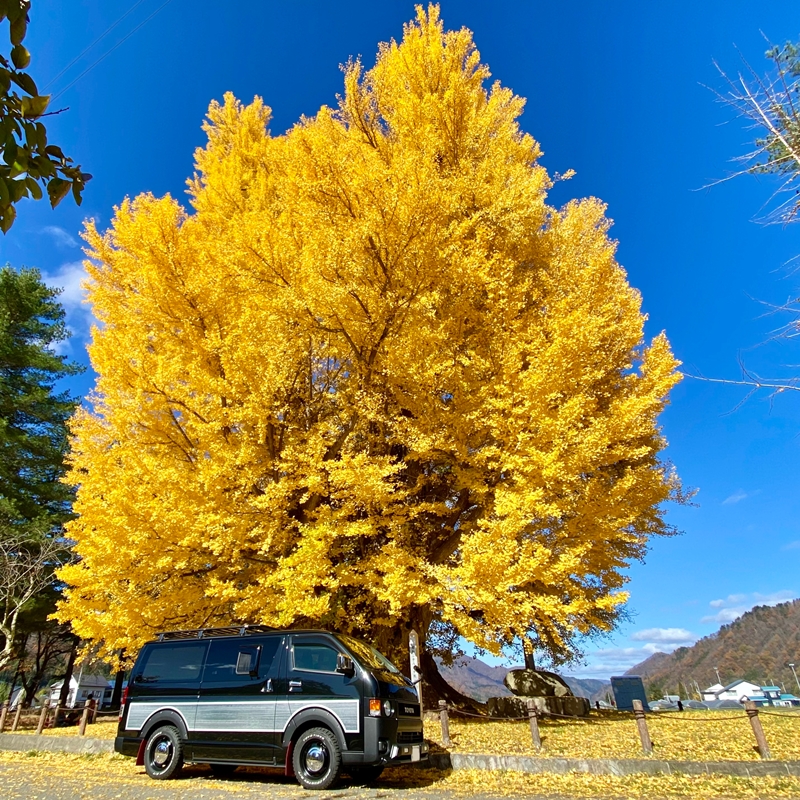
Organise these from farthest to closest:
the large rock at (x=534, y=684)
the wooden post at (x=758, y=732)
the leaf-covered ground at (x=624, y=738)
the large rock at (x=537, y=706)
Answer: the large rock at (x=534, y=684) → the large rock at (x=537, y=706) → the leaf-covered ground at (x=624, y=738) → the wooden post at (x=758, y=732)

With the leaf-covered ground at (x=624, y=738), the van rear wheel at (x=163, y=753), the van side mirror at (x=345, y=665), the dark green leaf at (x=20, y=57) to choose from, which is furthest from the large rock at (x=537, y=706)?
the dark green leaf at (x=20, y=57)

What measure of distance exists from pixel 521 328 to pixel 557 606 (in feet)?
15.5

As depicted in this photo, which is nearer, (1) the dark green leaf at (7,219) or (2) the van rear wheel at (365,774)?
(1) the dark green leaf at (7,219)

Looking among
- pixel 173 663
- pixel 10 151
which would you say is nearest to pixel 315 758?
pixel 173 663

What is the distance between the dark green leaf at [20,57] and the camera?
1.25 meters

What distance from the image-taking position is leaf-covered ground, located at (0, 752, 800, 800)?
511 cm

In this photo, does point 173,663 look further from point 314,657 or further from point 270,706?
point 314,657

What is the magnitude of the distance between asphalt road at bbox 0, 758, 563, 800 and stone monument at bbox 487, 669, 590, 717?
434cm

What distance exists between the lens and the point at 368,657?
643cm

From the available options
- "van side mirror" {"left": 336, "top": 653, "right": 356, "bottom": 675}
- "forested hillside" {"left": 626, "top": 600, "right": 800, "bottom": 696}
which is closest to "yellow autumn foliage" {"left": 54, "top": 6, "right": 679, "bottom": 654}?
"van side mirror" {"left": 336, "top": 653, "right": 356, "bottom": 675}

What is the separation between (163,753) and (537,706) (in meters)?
6.72

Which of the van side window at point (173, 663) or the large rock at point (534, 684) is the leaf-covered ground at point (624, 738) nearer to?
the large rock at point (534, 684)

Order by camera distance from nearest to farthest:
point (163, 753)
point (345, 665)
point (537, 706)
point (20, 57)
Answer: point (20, 57)
point (345, 665)
point (163, 753)
point (537, 706)

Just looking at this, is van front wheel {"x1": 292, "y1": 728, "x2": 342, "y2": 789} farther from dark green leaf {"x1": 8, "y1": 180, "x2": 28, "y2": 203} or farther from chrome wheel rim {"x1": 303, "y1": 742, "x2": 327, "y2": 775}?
dark green leaf {"x1": 8, "y1": 180, "x2": 28, "y2": 203}
